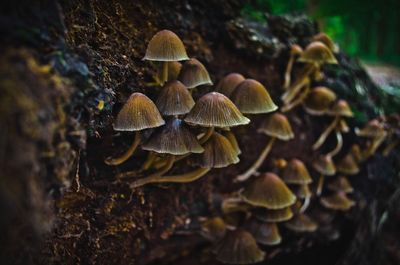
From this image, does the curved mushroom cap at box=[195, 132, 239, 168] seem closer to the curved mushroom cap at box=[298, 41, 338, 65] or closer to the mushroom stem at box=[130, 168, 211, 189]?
the mushroom stem at box=[130, 168, 211, 189]

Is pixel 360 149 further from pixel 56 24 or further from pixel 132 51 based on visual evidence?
pixel 56 24

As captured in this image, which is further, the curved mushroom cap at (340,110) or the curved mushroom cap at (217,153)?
the curved mushroom cap at (340,110)

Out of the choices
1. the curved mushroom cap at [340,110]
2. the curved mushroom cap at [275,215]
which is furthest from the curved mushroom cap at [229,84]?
the curved mushroom cap at [340,110]

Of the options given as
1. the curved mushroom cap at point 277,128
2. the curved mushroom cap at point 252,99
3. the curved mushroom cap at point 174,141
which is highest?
the curved mushroom cap at point 252,99

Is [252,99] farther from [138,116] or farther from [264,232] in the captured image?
[264,232]

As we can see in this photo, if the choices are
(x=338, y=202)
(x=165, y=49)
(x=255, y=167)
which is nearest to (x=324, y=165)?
(x=338, y=202)

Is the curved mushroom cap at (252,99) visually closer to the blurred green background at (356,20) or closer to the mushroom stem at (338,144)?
the blurred green background at (356,20)
